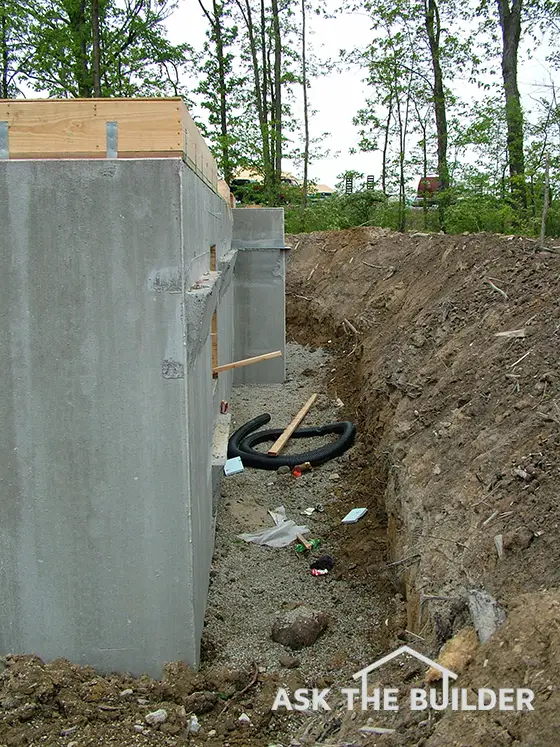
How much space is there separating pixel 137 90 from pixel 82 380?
21090 mm

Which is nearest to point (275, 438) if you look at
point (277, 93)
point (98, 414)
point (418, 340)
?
point (418, 340)

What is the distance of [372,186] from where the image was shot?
836 inches

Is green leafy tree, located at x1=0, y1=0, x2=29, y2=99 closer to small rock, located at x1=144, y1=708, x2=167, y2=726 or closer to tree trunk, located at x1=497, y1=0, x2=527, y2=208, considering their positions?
tree trunk, located at x1=497, y1=0, x2=527, y2=208

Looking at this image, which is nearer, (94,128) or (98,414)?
(94,128)

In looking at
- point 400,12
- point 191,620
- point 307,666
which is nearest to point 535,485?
point 307,666

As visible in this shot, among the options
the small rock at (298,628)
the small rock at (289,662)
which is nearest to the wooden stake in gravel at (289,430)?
the small rock at (298,628)

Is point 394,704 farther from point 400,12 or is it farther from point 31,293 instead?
point 400,12

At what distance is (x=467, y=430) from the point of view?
557 centimetres

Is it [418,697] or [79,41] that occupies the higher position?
[79,41]

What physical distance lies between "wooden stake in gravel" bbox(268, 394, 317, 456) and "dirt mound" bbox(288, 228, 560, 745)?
0.77m

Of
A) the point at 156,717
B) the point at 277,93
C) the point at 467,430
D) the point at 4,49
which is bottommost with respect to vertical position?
the point at 156,717

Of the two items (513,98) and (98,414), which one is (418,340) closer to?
(98,414)

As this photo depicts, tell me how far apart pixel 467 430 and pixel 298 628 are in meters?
2.08

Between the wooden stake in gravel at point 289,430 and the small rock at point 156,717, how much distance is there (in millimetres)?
5084
